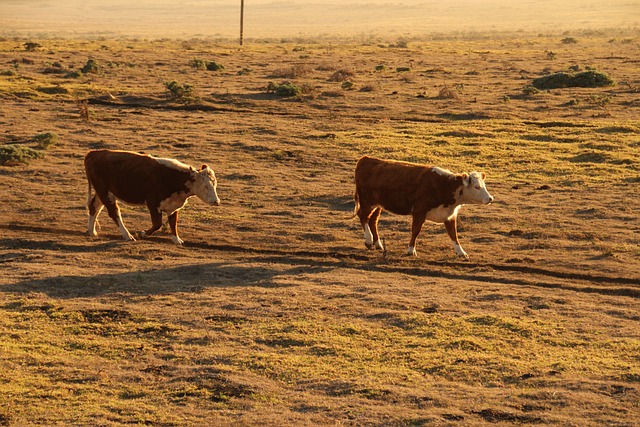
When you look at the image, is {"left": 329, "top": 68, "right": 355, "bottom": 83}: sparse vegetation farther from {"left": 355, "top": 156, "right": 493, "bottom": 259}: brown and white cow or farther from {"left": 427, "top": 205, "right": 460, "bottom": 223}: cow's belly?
{"left": 427, "top": 205, "right": 460, "bottom": 223}: cow's belly

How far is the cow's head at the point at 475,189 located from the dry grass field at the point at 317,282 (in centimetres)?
111

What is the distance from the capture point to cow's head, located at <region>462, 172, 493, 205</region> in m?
17.8

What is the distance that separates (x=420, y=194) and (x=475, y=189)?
0.96m

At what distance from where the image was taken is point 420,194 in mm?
18000

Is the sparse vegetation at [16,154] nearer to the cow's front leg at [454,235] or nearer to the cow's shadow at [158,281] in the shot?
the cow's shadow at [158,281]

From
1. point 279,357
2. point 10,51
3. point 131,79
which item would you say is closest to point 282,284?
point 279,357

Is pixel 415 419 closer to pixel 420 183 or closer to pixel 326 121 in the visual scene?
pixel 420 183

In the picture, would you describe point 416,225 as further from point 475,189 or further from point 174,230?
point 174,230

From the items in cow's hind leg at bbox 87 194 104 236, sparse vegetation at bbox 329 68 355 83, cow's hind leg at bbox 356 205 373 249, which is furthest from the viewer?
sparse vegetation at bbox 329 68 355 83

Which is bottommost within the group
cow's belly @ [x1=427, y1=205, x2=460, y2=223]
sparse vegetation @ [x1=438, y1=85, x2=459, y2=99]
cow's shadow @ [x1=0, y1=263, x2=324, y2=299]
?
cow's shadow @ [x1=0, y1=263, x2=324, y2=299]

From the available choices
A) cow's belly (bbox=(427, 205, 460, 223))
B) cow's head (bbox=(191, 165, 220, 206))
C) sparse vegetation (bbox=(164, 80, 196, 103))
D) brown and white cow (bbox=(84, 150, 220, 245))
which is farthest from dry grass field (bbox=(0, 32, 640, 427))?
sparse vegetation (bbox=(164, 80, 196, 103))

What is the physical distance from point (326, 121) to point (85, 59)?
25686 millimetres

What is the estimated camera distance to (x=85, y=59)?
54.6 metres

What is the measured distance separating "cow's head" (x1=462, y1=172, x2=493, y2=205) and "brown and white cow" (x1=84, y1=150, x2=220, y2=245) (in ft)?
14.8
